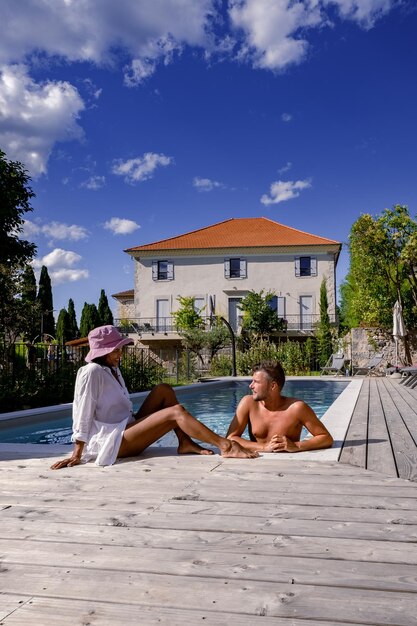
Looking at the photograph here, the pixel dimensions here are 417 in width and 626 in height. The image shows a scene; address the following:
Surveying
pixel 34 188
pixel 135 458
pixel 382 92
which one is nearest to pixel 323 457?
pixel 135 458

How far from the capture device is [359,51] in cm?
1348

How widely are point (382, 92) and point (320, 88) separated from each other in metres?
1.81

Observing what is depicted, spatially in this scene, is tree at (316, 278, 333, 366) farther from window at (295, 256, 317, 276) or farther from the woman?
the woman

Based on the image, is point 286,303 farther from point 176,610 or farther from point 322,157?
point 176,610

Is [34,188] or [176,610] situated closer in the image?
[176,610]

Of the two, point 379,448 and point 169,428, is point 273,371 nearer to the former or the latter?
point 169,428

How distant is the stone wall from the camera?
21109 mm

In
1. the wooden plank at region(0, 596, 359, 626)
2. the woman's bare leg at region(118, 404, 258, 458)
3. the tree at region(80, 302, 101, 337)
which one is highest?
the tree at region(80, 302, 101, 337)

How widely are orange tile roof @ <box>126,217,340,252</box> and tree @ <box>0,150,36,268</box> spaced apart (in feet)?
71.9

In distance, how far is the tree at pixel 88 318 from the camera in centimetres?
4112

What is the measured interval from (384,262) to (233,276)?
13047mm

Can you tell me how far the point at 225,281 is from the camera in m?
33.3

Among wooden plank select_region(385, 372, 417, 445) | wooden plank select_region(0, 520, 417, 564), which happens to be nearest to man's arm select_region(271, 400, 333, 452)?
wooden plank select_region(385, 372, 417, 445)

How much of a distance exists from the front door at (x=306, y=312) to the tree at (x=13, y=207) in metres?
22.2
